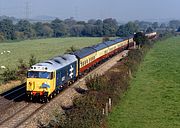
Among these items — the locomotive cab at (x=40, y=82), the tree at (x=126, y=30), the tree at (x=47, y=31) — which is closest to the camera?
the locomotive cab at (x=40, y=82)

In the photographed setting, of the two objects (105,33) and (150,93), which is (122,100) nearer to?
(150,93)

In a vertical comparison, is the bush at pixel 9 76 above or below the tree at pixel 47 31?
above

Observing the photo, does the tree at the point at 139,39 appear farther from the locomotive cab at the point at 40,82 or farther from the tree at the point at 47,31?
the tree at the point at 47,31

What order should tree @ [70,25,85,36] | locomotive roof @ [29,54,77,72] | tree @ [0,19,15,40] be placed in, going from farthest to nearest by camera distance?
tree @ [70,25,85,36]
tree @ [0,19,15,40]
locomotive roof @ [29,54,77,72]

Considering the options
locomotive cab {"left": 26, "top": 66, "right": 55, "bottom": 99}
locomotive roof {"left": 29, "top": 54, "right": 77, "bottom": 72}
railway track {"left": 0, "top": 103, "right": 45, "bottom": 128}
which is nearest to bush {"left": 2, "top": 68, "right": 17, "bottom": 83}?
locomotive roof {"left": 29, "top": 54, "right": 77, "bottom": 72}

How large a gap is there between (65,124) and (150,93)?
17710 millimetres

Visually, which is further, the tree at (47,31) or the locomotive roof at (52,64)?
the tree at (47,31)

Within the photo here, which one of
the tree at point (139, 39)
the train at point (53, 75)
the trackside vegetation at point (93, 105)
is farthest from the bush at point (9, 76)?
the tree at point (139, 39)

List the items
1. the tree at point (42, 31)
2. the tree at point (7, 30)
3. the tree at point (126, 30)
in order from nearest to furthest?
the tree at point (7, 30) < the tree at point (42, 31) < the tree at point (126, 30)

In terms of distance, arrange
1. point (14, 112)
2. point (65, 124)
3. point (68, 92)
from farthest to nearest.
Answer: point (68, 92) < point (14, 112) < point (65, 124)

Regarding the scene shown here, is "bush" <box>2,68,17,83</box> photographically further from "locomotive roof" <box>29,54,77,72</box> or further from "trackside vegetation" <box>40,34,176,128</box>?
"trackside vegetation" <box>40,34,176,128</box>

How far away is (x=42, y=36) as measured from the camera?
17912 cm

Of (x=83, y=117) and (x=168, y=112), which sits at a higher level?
(x=83, y=117)

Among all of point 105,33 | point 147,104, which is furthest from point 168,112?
point 105,33
